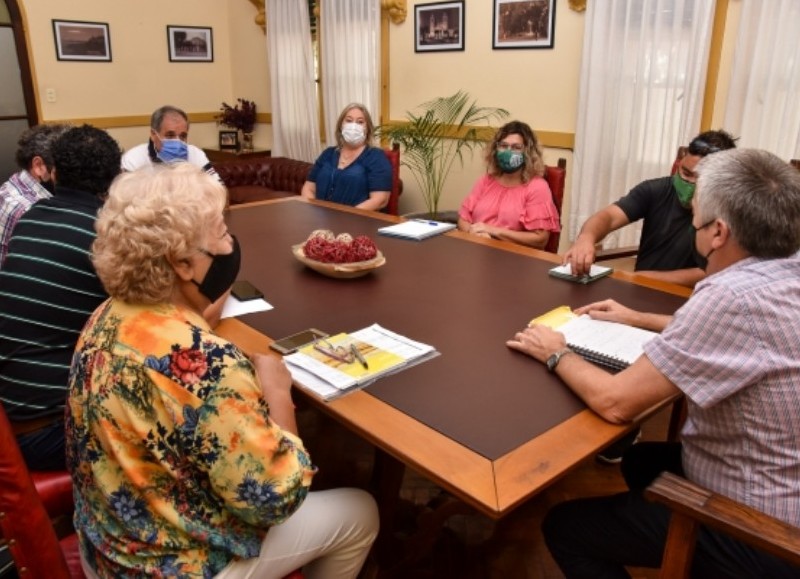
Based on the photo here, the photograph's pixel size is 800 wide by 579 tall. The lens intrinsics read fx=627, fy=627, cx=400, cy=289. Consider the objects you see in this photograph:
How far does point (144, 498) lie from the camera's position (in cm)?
102

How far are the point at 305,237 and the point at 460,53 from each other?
102 inches

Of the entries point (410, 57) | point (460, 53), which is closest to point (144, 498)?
point (460, 53)

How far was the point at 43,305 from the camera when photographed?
5.00 feet

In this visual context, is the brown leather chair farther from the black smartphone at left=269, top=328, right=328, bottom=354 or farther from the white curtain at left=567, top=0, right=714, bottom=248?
the white curtain at left=567, top=0, right=714, bottom=248

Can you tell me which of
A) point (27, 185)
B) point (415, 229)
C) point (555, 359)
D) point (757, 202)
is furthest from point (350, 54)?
point (757, 202)

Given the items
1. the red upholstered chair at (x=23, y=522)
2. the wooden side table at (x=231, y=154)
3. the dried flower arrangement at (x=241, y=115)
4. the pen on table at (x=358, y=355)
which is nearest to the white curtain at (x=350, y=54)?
the wooden side table at (x=231, y=154)

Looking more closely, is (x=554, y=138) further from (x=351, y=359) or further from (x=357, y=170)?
(x=351, y=359)

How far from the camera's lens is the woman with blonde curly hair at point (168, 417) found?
97cm

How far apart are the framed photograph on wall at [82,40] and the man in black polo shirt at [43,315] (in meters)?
4.68

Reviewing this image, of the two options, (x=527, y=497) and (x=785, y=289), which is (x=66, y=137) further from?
(x=785, y=289)

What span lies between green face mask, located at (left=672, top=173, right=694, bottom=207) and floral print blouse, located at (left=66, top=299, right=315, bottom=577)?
1.80 m

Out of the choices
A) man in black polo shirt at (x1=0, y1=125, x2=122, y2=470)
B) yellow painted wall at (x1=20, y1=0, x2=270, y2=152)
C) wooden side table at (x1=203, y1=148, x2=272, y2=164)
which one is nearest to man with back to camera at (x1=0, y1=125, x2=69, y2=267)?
man in black polo shirt at (x1=0, y1=125, x2=122, y2=470)

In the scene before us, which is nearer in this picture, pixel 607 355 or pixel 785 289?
pixel 785 289

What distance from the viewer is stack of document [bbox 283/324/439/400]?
52.1 inches
